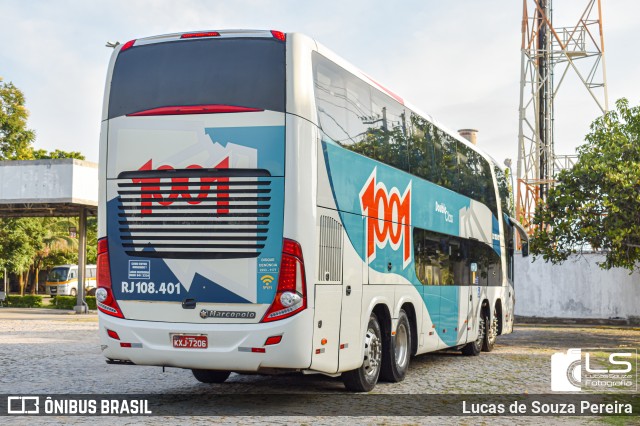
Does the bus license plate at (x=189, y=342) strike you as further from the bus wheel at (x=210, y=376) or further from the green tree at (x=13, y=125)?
the green tree at (x=13, y=125)

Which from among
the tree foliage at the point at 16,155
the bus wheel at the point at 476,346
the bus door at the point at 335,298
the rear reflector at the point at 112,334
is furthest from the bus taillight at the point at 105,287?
the tree foliage at the point at 16,155

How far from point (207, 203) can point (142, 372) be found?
197 inches

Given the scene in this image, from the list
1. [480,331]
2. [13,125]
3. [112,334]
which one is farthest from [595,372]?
[13,125]

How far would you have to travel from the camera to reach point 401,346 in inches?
518

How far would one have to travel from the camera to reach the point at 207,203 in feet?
32.5

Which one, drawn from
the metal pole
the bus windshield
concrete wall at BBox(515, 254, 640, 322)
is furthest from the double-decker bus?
the bus windshield

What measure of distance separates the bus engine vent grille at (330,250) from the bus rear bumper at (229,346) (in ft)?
2.27

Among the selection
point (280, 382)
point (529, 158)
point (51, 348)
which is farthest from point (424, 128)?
point (529, 158)

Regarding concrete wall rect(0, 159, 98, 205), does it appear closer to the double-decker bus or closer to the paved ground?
the paved ground

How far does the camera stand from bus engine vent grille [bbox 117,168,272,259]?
9.78m

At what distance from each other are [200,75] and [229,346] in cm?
315

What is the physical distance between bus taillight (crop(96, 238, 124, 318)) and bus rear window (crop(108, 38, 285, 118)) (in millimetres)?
1609

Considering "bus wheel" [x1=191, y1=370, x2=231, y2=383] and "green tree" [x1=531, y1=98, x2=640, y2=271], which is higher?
"green tree" [x1=531, y1=98, x2=640, y2=271]

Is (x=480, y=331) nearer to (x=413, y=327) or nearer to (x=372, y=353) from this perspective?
(x=413, y=327)
